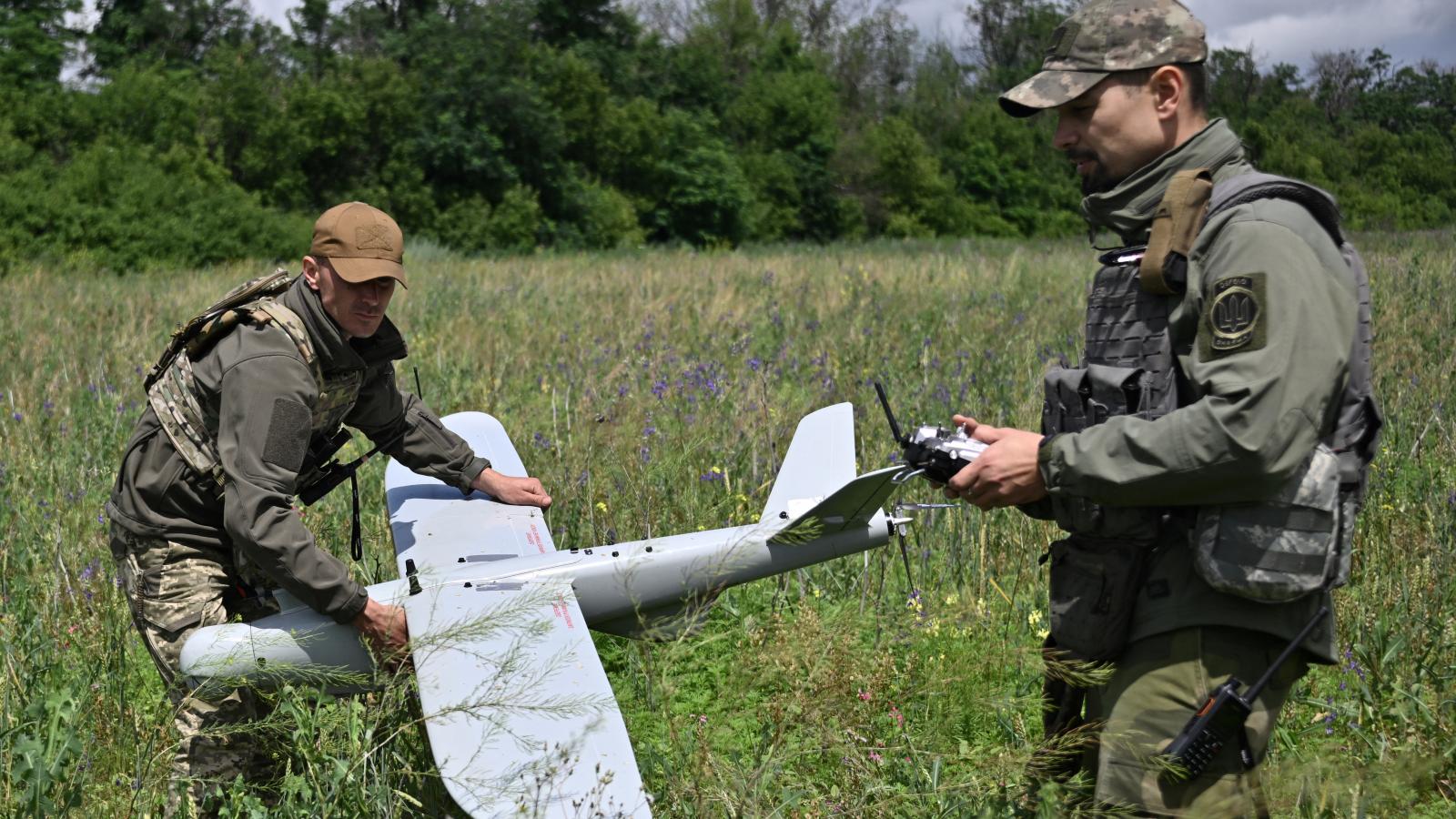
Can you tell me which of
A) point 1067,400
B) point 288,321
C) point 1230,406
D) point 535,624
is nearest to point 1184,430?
point 1230,406

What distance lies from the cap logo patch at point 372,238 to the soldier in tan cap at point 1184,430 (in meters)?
1.75

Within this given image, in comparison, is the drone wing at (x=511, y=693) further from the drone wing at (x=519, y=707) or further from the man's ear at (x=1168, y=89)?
the man's ear at (x=1168, y=89)

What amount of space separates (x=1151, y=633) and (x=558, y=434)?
4401mm

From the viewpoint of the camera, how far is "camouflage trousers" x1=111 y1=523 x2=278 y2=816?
10.3 feet

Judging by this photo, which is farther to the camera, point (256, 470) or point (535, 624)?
point (535, 624)

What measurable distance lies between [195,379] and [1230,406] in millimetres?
2645

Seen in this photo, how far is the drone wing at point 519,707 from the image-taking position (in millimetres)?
2465

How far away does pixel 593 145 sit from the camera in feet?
148

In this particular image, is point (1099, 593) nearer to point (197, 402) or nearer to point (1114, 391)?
point (1114, 391)

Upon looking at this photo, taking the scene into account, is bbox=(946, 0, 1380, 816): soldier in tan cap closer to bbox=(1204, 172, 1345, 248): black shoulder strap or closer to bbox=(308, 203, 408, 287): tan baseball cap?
bbox=(1204, 172, 1345, 248): black shoulder strap

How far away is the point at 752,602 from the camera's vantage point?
4691 mm

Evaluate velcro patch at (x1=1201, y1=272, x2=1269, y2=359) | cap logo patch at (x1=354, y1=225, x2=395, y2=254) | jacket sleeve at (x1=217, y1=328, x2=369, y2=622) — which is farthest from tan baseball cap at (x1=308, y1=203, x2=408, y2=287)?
velcro patch at (x1=1201, y1=272, x2=1269, y2=359)

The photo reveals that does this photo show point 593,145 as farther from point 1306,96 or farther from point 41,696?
point 41,696

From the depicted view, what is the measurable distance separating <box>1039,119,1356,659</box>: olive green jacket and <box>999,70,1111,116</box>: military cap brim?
0.22 meters
